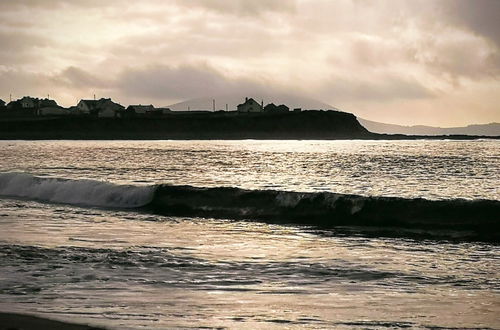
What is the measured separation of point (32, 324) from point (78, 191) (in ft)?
85.3

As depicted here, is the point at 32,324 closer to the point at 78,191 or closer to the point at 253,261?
the point at 253,261

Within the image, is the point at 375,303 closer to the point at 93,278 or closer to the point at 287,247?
the point at 93,278

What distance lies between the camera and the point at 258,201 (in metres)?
29.4

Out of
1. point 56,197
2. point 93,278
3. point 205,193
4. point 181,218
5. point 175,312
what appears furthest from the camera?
point 56,197

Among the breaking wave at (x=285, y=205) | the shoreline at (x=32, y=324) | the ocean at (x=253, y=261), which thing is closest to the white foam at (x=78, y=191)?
the breaking wave at (x=285, y=205)

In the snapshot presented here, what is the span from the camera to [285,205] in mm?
28344

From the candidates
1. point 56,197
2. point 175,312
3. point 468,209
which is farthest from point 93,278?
point 56,197

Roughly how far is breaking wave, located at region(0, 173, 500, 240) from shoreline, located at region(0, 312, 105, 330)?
15135mm

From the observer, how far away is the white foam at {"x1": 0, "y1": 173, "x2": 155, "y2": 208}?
→ 3244 centimetres

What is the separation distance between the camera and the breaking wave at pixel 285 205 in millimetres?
24281

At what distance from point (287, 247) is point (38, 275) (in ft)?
21.8

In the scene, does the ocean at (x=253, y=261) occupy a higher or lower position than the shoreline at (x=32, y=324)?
lower

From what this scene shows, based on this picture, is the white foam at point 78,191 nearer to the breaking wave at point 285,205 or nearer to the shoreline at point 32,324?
the breaking wave at point 285,205

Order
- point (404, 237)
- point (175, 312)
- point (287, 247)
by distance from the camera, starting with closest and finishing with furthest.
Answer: point (175, 312)
point (287, 247)
point (404, 237)
